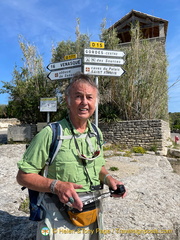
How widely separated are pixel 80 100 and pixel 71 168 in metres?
0.47

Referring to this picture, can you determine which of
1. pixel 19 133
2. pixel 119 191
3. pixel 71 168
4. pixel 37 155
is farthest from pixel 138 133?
pixel 37 155

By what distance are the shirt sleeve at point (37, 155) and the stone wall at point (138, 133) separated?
26.8 feet

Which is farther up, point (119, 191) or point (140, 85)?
point (140, 85)

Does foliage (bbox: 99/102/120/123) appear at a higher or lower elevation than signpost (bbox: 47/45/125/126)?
lower

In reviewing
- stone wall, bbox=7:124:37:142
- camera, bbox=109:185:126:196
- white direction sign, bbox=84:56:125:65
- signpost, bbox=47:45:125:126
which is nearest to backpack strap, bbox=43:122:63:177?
camera, bbox=109:185:126:196

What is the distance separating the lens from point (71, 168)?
3.95 ft

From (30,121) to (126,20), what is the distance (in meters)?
10.8

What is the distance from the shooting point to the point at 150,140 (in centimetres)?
884

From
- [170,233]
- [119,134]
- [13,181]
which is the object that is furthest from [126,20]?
[170,233]

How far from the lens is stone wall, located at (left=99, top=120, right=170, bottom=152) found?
866 cm

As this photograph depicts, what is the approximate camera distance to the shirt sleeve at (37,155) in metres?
1.15

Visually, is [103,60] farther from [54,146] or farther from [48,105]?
[54,146]

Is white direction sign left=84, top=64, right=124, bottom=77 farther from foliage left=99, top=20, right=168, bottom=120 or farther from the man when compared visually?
foliage left=99, top=20, right=168, bottom=120

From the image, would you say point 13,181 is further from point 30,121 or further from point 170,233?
point 30,121
